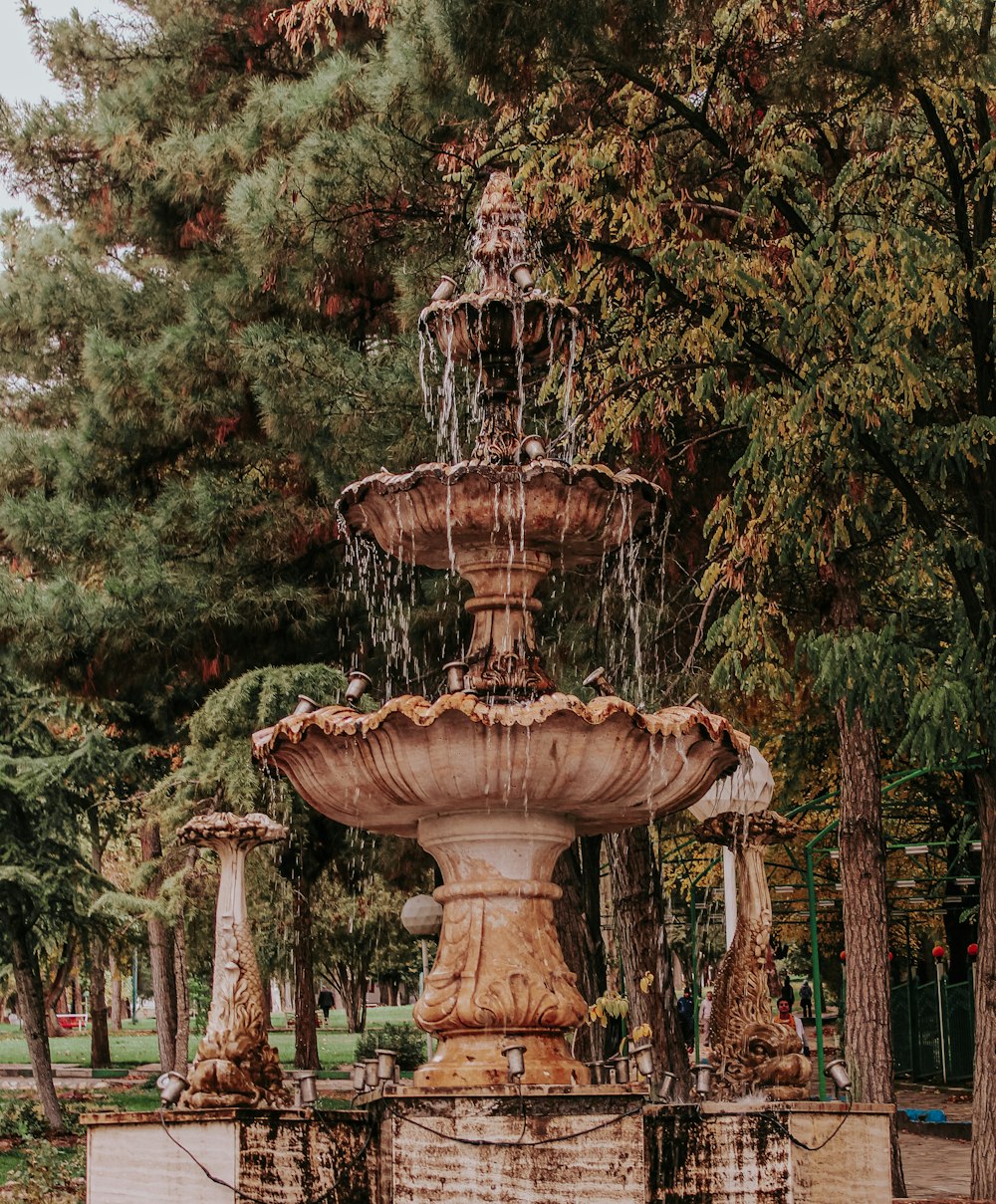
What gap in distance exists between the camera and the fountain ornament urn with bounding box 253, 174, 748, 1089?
6.93 metres

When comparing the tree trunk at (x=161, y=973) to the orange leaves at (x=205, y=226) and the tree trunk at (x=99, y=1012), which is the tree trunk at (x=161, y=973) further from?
the orange leaves at (x=205, y=226)

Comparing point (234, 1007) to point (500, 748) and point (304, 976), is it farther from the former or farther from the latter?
point (304, 976)

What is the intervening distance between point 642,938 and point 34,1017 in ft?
25.3

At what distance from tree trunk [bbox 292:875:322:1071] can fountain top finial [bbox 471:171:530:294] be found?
11.5m

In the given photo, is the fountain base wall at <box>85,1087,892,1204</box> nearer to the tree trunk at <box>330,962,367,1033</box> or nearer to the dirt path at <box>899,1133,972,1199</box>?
the dirt path at <box>899,1133,972,1199</box>

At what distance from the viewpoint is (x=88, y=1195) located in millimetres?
7031

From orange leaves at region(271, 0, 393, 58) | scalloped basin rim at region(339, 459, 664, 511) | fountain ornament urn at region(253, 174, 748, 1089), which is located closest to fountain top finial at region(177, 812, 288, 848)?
fountain ornament urn at region(253, 174, 748, 1089)

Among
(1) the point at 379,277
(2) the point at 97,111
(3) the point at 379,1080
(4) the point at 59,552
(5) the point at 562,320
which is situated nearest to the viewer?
(3) the point at 379,1080

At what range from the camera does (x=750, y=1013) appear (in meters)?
7.80

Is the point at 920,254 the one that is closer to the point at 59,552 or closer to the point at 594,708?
the point at 594,708

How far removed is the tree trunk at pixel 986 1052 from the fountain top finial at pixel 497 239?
4.85 meters

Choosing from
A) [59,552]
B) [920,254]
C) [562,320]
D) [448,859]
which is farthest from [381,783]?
[59,552]

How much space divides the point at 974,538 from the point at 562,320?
353cm

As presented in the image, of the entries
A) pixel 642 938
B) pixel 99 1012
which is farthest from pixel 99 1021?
pixel 642 938
